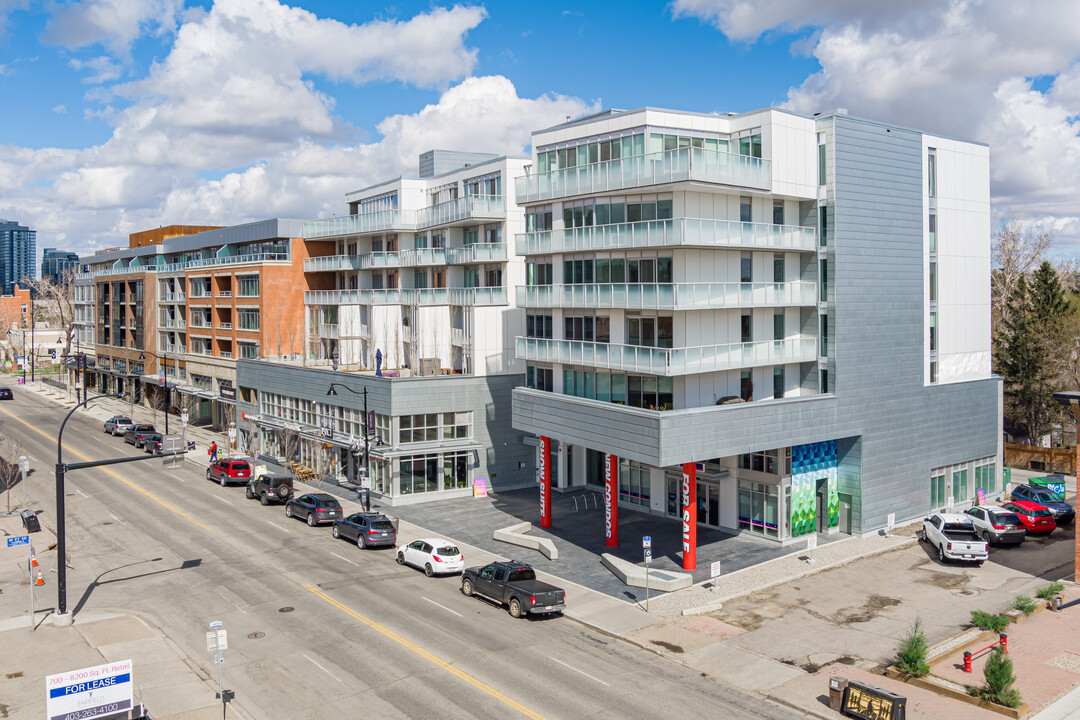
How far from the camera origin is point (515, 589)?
97.7ft

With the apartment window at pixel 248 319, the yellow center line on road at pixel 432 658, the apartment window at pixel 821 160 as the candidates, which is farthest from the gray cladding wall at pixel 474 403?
the apartment window at pixel 821 160

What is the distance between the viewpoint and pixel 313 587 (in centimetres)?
3266

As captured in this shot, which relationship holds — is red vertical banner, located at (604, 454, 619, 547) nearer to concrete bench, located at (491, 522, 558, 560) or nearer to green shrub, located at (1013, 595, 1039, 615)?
concrete bench, located at (491, 522, 558, 560)

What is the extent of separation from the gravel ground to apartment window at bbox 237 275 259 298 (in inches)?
2007

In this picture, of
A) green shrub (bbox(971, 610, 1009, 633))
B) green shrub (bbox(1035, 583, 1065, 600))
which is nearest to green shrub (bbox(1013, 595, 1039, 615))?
green shrub (bbox(1035, 583, 1065, 600))

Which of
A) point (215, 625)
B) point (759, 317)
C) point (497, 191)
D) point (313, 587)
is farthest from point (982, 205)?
point (215, 625)

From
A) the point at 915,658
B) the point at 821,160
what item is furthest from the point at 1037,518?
the point at 915,658

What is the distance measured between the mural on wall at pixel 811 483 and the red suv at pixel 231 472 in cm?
3541

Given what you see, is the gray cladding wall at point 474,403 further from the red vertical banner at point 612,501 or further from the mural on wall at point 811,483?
the mural on wall at point 811,483

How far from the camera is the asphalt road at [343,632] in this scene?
2248 centimetres

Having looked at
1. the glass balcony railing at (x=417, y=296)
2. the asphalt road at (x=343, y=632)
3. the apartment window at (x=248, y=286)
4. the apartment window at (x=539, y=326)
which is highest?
the apartment window at (x=248, y=286)

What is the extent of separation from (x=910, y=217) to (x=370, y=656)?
34825 millimetres

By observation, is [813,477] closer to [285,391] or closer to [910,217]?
[910,217]

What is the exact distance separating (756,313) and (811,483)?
354 inches
